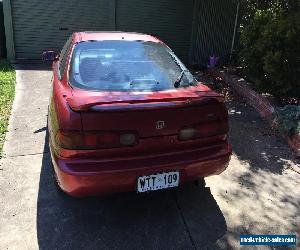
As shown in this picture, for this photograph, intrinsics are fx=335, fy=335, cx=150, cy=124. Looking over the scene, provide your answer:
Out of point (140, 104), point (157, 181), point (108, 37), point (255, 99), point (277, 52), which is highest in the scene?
point (108, 37)

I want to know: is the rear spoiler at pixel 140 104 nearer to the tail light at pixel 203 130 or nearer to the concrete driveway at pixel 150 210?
the tail light at pixel 203 130

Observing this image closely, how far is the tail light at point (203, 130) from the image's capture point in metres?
2.93

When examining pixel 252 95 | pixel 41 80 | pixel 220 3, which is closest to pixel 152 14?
pixel 220 3

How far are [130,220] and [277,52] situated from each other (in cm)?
413

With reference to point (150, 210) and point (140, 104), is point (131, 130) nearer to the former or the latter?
point (140, 104)

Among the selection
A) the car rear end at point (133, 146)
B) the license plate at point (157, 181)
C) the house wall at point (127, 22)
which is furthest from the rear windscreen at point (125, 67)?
the house wall at point (127, 22)

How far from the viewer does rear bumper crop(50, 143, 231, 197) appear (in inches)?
104

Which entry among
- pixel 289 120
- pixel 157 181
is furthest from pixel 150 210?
pixel 289 120

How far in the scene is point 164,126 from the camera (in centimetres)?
282

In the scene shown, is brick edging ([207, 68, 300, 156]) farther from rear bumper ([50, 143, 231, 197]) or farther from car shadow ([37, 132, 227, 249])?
rear bumper ([50, 143, 231, 197])

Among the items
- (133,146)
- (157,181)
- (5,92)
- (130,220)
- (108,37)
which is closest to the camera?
(133,146)

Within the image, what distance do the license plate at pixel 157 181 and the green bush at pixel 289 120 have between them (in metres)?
2.57

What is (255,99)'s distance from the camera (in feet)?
21.2

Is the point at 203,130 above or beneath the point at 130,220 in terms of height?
above
